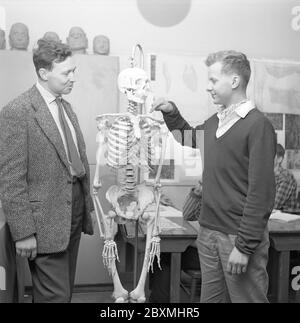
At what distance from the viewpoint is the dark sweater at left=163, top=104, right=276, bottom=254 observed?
4.98ft

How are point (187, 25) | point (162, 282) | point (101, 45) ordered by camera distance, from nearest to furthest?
1. point (162, 282)
2. point (101, 45)
3. point (187, 25)

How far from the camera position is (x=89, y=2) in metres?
3.20

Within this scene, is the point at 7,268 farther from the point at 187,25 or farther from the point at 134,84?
the point at 187,25

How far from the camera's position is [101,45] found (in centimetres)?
322

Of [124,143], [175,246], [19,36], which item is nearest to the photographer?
[124,143]

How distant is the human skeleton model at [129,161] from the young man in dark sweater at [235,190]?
0.84 ft

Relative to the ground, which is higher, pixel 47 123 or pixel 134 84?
pixel 134 84

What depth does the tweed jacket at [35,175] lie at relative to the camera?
1.66m

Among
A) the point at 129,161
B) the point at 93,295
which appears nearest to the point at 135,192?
the point at 129,161

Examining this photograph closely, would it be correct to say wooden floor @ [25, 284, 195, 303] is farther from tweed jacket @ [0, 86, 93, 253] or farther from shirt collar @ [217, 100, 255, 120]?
shirt collar @ [217, 100, 255, 120]

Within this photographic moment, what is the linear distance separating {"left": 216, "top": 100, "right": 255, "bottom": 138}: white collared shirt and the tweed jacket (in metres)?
0.65

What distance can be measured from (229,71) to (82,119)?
1718 millimetres

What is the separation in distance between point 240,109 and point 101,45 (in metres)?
1.89

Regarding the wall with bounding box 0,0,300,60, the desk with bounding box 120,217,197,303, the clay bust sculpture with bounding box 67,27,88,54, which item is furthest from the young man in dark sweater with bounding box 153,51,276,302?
the wall with bounding box 0,0,300,60
